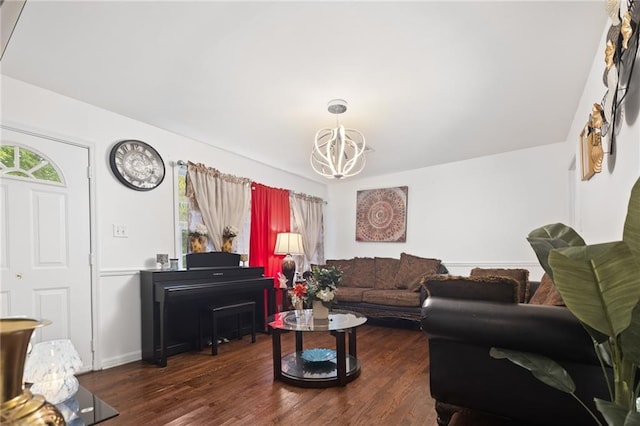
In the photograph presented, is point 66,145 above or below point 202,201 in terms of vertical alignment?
above

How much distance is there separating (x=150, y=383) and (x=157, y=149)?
2.27m

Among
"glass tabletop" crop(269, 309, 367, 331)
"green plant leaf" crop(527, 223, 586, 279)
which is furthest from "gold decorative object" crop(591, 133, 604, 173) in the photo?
"glass tabletop" crop(269, 309, 367, 331)

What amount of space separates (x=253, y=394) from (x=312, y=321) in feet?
2.41

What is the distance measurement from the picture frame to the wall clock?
12.7ft

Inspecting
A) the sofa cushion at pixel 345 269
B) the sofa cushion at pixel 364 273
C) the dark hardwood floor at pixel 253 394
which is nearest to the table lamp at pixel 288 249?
the sofa cushion at pixel 345 269

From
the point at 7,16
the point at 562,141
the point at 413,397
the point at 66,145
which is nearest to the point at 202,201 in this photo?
the point at 66,145

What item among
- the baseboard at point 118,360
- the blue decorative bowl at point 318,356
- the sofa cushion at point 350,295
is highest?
the sofa cushion at point 350,295

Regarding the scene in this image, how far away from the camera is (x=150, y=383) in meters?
2.80

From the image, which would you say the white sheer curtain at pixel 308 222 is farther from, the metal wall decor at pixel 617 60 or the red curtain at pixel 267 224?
the metal wall decor at pixel 617 60

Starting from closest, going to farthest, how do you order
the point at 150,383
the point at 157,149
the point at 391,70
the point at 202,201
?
1. the point at 150,383
2. the point at 391,70
3. the point at 157,149
4. the point at 202,201

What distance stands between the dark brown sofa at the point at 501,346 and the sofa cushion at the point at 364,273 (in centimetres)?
335

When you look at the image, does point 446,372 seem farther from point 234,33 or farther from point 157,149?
point 157,149

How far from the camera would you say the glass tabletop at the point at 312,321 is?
110 inches

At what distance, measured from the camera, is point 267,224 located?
5.07m
